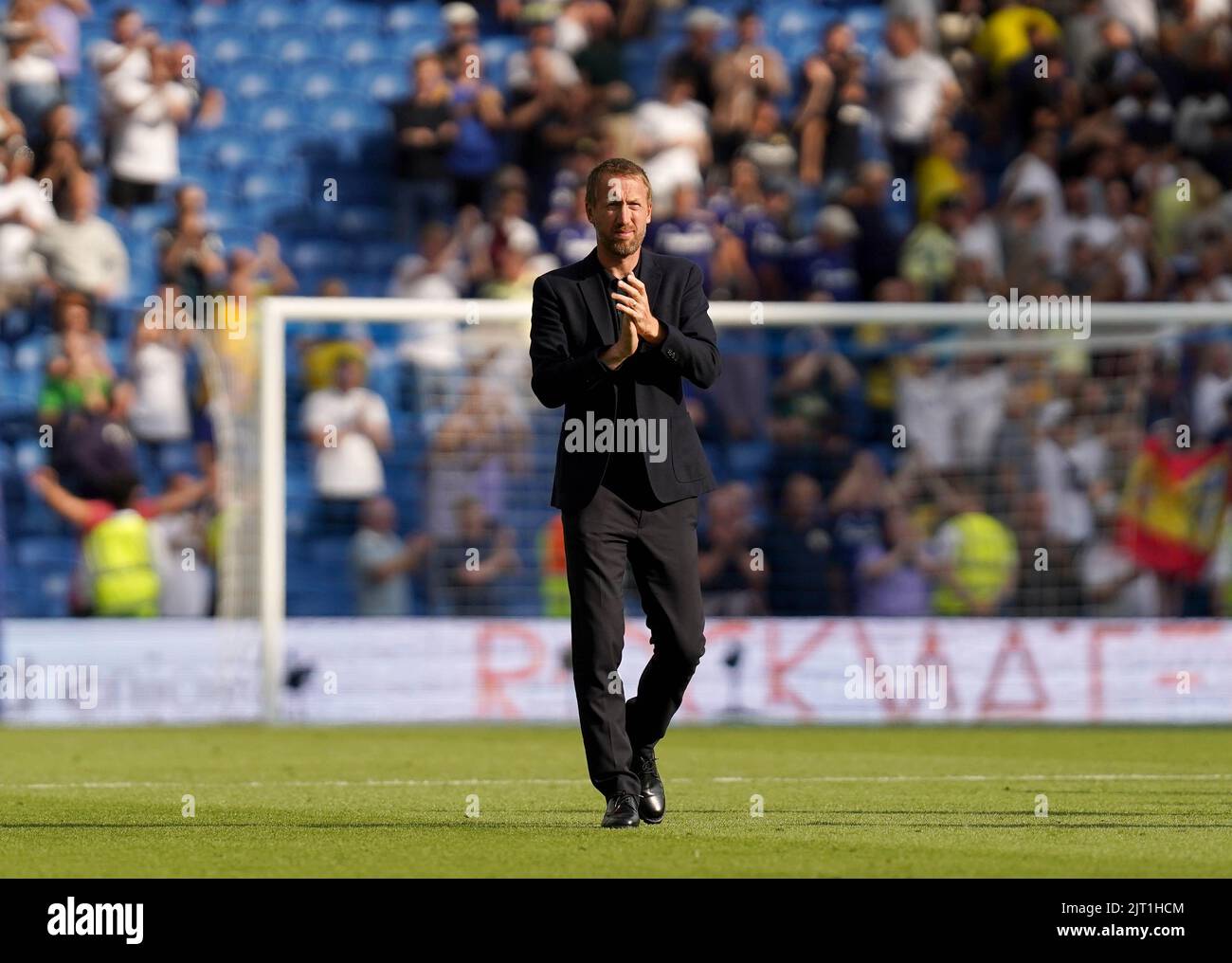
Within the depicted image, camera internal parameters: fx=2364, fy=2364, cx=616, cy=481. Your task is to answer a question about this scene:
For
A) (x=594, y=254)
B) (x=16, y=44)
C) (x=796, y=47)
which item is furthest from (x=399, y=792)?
(x=796, y=47)

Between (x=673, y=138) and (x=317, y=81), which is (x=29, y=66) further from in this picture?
(x=673, y=138)

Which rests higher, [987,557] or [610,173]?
[610,173]

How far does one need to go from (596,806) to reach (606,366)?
214 cm

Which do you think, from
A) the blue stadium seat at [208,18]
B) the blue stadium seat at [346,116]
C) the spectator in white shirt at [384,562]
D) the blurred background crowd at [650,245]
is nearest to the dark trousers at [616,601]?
the blurred background crowd at [650,245]

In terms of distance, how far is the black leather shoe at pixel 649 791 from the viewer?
806 cm

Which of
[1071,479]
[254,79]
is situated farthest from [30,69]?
[1071,479]

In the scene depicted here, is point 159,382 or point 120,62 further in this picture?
point 120,62

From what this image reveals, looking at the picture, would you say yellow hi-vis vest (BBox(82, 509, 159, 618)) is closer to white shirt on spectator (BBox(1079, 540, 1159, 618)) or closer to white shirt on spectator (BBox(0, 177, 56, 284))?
white shirt on spectator (BBox(0, 177, 56, 284))

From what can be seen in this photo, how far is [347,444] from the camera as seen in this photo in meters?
17.1

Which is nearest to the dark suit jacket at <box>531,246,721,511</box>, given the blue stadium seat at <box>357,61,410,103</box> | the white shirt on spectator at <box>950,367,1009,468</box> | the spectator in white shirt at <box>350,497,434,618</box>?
the spectator in white shirt at <box>350,497,434,618</box>

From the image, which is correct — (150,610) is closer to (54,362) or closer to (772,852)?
(54,362)

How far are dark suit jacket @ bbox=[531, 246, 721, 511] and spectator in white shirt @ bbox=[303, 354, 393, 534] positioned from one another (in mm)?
8922

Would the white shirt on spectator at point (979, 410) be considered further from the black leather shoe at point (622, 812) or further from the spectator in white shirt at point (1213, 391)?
the black leather shoe at point (622, 812)

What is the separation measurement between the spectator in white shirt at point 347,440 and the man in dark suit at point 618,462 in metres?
8.97
